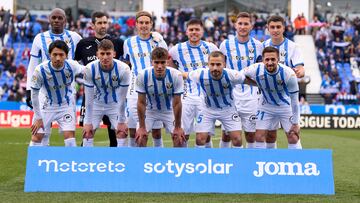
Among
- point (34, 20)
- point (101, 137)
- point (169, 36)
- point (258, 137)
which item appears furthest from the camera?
point (34, 20)

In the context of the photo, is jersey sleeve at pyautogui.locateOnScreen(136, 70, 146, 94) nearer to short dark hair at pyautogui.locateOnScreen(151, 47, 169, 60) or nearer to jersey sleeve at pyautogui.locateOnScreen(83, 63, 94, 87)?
short dark hair at pyautogui.locateOnScreen(151, 47, 169, 60)

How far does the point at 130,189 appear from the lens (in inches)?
352

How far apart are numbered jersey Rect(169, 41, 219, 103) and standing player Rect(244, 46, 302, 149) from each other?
99 centimetres

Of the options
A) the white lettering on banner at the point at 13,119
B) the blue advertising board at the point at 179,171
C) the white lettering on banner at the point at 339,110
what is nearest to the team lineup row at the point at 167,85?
the blue advertising board at the point at 179,171

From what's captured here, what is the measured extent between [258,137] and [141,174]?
8.86ft

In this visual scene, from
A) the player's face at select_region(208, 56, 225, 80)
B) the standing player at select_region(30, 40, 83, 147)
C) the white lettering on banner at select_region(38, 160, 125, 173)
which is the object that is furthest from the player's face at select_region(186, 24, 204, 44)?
the white lettering on banner at select_region(38, 160, 125, 173)

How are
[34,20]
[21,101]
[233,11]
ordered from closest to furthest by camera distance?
1. [21,101]
2. [34,20]
3. [233,11]

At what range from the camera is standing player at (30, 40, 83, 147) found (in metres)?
10.3

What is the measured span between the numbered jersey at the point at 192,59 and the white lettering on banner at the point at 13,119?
16827mm

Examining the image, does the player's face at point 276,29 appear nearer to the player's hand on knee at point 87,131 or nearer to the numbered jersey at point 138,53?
the numbered jersey at point 138,53

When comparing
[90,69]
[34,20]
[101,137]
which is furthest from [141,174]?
[34,20]

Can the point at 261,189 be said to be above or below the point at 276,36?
below

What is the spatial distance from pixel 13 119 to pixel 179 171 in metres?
19.7

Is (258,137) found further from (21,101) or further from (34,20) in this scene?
(34,20)
